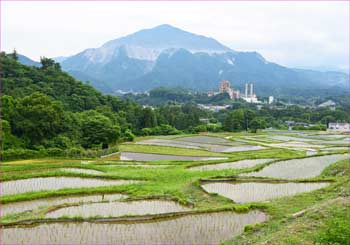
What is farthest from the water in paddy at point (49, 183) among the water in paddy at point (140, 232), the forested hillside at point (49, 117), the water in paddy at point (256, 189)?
the forested hillside at point (49, 117)

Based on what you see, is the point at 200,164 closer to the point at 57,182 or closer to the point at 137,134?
the point at 57,182

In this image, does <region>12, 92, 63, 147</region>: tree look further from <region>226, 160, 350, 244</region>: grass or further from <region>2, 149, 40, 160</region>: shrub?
<region>226, 160, 350, 244</region>: grass

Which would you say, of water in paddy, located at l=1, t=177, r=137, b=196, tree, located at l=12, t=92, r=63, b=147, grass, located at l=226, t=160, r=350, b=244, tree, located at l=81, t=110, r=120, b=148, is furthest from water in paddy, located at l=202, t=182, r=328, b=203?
tree, located at l=12, t=92, r=63, b=147

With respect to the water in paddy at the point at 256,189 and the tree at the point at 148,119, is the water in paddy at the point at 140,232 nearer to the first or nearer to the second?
the water in paddy at the point at 256,189

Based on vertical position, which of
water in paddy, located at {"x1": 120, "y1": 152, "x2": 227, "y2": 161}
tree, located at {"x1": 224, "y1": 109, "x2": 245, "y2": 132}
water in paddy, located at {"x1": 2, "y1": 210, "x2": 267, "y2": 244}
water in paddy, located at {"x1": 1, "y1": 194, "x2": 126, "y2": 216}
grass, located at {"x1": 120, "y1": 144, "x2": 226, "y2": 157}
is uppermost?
tree, located at {"x1": 224, "y1": 109, "x2": 245, "y2": 132}

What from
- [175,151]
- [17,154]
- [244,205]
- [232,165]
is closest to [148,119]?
[175,151]
